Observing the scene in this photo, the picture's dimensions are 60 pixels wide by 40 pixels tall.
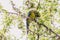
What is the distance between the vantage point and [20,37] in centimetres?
416

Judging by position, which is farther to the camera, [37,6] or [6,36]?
[6,36]

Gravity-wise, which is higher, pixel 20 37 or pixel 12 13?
pixel 12 13

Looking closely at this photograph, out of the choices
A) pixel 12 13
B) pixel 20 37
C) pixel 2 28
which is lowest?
pixel 20 37

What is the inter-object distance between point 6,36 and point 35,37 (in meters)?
0.70

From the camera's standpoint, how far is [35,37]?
12.1ft

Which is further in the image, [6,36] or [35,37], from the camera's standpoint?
[6,36]

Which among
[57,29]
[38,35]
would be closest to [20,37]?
[38,35]

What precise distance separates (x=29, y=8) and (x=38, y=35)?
0.58 m

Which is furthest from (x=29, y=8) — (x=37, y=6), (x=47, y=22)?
(x=47, y=22)

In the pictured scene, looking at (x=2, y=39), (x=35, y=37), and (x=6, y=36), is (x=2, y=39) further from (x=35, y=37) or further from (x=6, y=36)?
(x=35, y=37)

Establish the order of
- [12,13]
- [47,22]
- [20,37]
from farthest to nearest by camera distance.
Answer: [20,37], [47,22], [12,13]

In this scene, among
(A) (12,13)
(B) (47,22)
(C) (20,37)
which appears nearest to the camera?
(A) (12,13)

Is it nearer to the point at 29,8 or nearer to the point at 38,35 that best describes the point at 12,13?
the point at 29,8

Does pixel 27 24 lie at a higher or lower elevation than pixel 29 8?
lower
